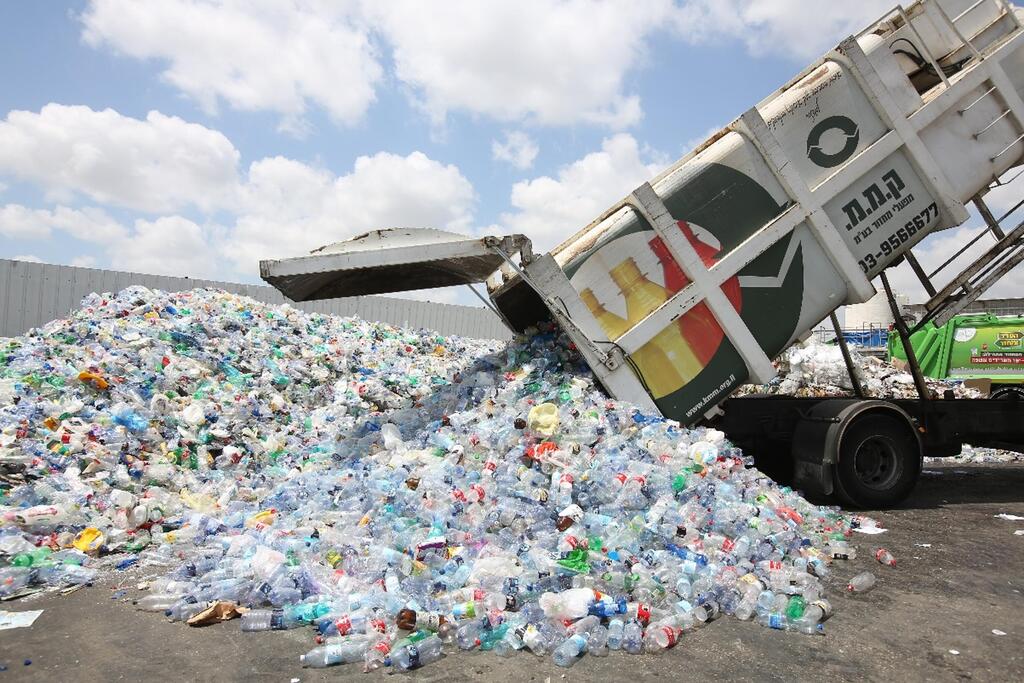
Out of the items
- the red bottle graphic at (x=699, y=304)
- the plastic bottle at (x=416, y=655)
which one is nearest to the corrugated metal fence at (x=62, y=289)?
the red bottle graphic at (x=699, y=304)

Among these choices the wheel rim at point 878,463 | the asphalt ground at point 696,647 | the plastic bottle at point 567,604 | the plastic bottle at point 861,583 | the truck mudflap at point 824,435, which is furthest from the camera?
the wheel rim at point 878,463

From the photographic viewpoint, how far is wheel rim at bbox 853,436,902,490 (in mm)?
5434

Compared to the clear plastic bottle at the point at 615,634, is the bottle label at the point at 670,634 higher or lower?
lower

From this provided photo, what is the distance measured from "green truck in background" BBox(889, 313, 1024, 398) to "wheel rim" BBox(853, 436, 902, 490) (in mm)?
6598

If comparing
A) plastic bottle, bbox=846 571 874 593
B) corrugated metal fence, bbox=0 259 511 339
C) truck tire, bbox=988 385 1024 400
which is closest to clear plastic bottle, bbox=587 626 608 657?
plastic bottle, bbox=846 571 874 593

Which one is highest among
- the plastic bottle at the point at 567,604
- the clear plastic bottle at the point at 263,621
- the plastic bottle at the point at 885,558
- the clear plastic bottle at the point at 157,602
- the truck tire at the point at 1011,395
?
the clear plastic bottle at the point at 157,602

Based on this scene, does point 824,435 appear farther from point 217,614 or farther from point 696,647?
point 217,614

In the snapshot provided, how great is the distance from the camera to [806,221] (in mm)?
5203

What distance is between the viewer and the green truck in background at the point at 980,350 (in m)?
11.5

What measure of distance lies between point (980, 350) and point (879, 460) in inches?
313

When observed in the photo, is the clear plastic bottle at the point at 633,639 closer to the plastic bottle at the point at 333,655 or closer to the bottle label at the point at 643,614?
the bottle label at the point at 643,614

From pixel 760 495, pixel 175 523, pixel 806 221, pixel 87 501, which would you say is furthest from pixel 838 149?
pixel 87 501

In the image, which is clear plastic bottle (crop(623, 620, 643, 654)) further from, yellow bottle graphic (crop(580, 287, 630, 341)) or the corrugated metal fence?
the corrugated metal fence

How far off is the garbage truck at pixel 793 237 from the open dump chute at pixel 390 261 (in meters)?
0.02
